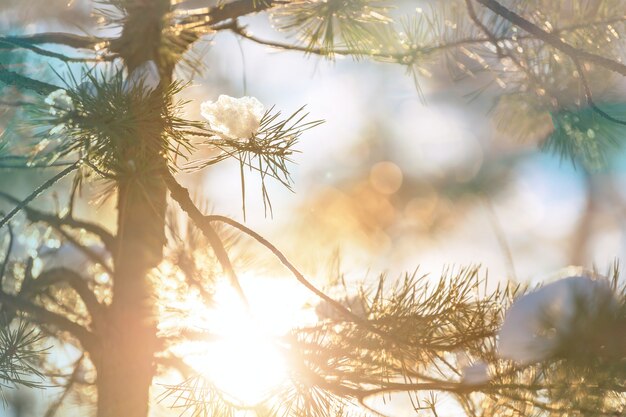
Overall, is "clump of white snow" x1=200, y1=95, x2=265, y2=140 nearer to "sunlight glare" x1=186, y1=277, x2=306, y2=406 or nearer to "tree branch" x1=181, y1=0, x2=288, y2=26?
"sunlight glare" x1=186, y1=277, x2=306, y2=406

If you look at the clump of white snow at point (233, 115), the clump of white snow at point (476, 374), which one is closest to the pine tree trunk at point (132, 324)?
the clump of white snow at point (233, 115)

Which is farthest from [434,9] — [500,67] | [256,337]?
[256,337]

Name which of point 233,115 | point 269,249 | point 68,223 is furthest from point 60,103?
point 68,223

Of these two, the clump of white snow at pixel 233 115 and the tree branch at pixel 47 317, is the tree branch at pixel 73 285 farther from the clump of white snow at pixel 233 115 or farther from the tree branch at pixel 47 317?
the clump of white snow at pixel 233 115

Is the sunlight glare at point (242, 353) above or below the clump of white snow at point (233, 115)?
below

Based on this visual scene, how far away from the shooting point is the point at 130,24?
41.3 inches

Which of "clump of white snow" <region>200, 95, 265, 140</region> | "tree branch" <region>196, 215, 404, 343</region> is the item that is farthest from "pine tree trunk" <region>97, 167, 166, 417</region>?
"clump of white snow" <region>200, 95, 265, 140</region>

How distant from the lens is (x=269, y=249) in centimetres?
79

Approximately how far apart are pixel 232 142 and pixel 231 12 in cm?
42

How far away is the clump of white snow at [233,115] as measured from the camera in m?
0.70

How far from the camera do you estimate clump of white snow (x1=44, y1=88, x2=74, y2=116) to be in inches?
25.3

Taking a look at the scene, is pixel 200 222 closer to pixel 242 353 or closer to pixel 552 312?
pixel 242 353

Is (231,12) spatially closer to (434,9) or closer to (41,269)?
(434,9)

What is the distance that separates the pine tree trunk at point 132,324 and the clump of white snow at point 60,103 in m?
0.40
